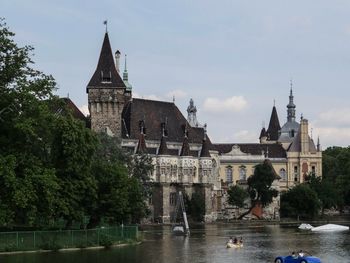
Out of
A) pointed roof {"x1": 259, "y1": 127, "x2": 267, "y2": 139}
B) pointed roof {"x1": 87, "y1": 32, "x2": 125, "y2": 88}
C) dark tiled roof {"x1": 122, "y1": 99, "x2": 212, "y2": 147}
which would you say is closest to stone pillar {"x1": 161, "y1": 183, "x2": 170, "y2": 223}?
dark tiled roof {"x1": 122, "y1": 99, "x2": 212, "y2": 147}

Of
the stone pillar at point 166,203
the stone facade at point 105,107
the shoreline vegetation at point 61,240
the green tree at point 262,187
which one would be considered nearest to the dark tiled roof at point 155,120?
the stone facade at point 105,107

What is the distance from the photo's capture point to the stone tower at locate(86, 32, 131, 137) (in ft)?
413

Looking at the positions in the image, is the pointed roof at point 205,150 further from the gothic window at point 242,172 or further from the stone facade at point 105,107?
the gothic window at point 242,172

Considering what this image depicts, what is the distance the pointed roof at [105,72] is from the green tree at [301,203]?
1471 inches

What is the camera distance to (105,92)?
414 feet

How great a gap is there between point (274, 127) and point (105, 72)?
253ft

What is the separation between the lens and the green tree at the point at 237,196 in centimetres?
14438

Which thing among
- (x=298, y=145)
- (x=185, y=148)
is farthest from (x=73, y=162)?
(x=298, y=145)

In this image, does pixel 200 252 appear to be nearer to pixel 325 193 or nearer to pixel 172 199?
pixel 172 199

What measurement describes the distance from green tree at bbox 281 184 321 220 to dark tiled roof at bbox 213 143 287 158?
1289 inches

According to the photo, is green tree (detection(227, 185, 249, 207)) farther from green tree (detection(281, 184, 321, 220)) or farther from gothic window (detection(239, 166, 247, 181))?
gothic window (detection(239, 166, 247, 181))

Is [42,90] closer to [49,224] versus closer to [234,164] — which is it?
[49,224]

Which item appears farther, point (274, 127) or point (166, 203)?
point (274, 127)

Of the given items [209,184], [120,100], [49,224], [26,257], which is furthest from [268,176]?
[26,257]
